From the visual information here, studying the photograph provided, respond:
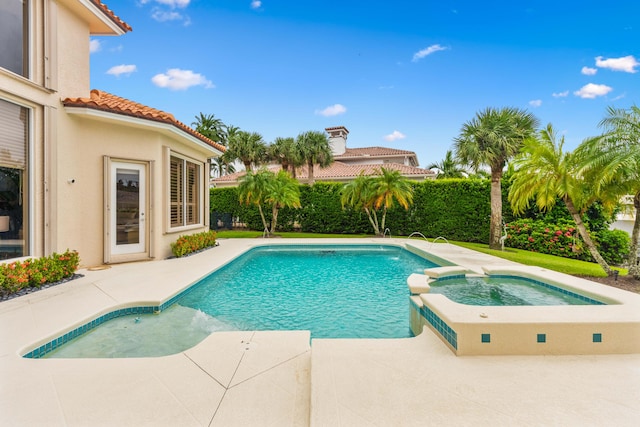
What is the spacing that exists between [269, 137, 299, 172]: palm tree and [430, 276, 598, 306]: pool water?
2194 centimetres

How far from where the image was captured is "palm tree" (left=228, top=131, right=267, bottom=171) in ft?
103

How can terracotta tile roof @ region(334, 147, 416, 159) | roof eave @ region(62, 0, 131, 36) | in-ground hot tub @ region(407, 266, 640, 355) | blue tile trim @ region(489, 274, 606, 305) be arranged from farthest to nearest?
terracotta tile roof @ region(334, 147, 416, 159)
roof eave @ region(62, 0, 131, 36)
blue tile trim @ region(489, 274, 606, 305)
in-ground hot tub @ region(407, 266, 640, 355)

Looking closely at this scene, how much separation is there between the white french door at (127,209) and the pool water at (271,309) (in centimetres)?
309

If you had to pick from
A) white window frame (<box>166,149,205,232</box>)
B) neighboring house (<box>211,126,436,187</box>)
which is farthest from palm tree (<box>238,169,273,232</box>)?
neighboring house (<box>211,126,436,187</box>)

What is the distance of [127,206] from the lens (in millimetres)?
9977

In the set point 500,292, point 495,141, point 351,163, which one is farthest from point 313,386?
point 351,163

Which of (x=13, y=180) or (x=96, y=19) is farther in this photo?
(x=96, y=19)

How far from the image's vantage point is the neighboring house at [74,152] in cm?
719

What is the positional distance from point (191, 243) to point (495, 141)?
13.0m

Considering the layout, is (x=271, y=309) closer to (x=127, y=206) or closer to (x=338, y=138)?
(x=127, y=206)

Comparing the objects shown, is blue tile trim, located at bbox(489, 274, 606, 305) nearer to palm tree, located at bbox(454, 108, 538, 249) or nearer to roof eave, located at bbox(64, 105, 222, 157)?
palm tree, located at bbox(454, 108, 538, 249)

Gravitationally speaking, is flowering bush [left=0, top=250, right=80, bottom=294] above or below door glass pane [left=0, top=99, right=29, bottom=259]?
below

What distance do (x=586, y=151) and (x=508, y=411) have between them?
27.1 feet

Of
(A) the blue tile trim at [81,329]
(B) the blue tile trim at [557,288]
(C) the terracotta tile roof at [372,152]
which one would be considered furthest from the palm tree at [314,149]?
(A) the blue tile trim at [81,329]
